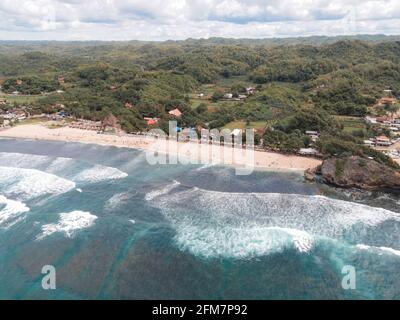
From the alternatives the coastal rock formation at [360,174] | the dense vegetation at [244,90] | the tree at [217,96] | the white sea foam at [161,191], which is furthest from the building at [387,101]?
the white sea foam at [161,191]

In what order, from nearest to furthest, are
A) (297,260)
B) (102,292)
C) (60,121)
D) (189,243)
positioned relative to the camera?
(102,292), (297,260), (189,243), (60,121)

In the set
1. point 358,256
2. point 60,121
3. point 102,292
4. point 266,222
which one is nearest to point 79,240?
point 102,292

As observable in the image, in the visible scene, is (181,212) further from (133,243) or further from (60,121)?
(60,121)

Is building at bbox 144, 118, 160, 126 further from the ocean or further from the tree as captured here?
the tree

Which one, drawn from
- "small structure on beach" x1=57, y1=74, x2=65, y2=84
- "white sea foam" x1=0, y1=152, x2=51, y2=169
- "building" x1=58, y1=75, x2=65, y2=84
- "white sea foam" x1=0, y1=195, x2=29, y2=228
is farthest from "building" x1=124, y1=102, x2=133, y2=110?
"building" x1=58, y1=75, x2=65, y2=84

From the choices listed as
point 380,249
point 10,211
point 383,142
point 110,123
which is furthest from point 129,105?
point 380,249
